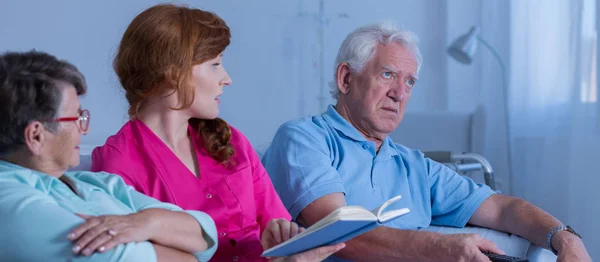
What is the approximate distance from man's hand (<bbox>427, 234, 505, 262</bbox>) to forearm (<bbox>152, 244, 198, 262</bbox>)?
2.06ft

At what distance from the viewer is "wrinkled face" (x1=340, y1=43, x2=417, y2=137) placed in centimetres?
210

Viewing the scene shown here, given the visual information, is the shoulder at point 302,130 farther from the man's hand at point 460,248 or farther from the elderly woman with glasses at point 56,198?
the elderly woman with glasses at point 56,198

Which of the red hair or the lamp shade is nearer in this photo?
the red hair

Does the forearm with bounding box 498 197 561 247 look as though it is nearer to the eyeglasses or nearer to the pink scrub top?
the pink scrub top

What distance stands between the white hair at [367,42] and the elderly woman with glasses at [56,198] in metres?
0.92

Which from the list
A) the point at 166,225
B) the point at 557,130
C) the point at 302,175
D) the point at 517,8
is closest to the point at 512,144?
the point at 557,130

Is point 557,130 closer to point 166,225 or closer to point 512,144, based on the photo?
point 512,144

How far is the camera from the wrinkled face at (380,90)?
2102mm

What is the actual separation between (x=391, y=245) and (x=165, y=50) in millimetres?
684

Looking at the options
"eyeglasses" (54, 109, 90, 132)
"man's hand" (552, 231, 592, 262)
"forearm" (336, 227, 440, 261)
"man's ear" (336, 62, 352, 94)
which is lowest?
"man's hand" (552, 231, 592, 262)

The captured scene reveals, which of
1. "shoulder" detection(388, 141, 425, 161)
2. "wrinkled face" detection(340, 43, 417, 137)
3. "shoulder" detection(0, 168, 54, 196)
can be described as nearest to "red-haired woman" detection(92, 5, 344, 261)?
"shoulder" detection(0, 168, 54, 196)

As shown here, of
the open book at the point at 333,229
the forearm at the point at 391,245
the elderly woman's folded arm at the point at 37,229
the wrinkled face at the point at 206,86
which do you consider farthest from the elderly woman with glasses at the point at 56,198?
the forearm at the point at 391,245

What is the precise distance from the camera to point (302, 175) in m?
1.85

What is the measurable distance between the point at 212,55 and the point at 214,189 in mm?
277
